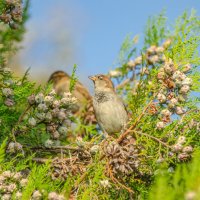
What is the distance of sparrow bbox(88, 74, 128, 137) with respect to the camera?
4364 mm

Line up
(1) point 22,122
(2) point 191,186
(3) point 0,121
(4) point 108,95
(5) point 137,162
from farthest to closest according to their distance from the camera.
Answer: (4) point 108,95
(1) point 22,122
(3) point 0,121
(5) point 137,162
(2) point 191,186

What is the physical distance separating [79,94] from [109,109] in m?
1.36

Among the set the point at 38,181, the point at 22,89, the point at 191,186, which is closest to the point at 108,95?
the point at 22,89

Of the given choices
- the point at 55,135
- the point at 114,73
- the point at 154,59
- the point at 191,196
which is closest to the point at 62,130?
the point at 55,135

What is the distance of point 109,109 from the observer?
450cm

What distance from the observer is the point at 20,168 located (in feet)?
6.91

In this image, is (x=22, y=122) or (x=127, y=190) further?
(x=22, y=122)

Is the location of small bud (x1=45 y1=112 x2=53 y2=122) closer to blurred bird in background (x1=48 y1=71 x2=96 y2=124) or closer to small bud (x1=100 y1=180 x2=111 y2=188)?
small bud (x1=100 y1=180 x2=111 y2=188)

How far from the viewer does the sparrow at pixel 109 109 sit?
172 inches

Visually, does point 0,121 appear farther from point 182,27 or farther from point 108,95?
point 108,95

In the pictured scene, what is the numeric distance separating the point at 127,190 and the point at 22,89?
0.86 metres

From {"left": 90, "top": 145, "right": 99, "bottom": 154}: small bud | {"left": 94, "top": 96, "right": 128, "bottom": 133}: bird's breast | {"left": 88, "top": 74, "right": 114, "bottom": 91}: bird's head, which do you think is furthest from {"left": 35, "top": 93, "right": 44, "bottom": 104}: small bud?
{"left": 88, "top": 74, "right": 114, "bottom": 91}: bird's head

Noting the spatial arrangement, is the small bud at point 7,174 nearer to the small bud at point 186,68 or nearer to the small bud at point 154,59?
the small bud at point 186,68

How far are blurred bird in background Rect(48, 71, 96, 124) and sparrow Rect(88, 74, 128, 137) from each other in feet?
0.23
